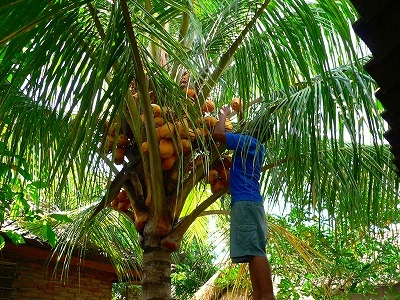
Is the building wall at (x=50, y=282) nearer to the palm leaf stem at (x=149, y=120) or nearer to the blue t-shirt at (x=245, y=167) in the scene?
the palm leaf stem at (x=149, y=120)

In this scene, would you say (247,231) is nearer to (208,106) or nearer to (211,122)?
(211,122)

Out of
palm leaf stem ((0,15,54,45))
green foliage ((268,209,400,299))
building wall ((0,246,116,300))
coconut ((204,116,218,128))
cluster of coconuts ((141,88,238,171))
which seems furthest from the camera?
green foliage ((268,209,400,299))

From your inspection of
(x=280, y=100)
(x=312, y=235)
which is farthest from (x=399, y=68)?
(x=312, y=235)

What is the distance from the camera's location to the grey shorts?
344 cm

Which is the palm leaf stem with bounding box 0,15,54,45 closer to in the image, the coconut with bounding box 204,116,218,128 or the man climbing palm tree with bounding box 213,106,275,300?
the man climbing palm tree with bounding box 213,106,275,300

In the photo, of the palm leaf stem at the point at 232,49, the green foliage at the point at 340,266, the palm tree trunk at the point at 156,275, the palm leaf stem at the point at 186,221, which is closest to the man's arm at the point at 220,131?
the palm leaf stem at the point at 232,49

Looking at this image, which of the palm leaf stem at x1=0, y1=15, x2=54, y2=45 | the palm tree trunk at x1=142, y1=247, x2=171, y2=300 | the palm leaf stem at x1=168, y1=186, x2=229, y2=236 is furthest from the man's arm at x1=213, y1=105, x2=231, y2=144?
the palm leaf stem at x1=0, y1=15, x2=54, y2=45

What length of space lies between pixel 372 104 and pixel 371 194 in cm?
122

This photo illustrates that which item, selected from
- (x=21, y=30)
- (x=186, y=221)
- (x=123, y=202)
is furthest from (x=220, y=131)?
(x=21, y=30)

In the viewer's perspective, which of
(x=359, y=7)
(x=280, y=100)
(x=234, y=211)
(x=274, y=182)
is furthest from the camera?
(x=274, y=182)

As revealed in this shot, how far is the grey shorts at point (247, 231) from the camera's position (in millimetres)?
3438

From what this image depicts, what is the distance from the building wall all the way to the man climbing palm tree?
342cm

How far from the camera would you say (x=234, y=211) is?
3.59 m

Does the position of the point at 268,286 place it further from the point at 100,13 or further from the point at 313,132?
the point at 100,13
